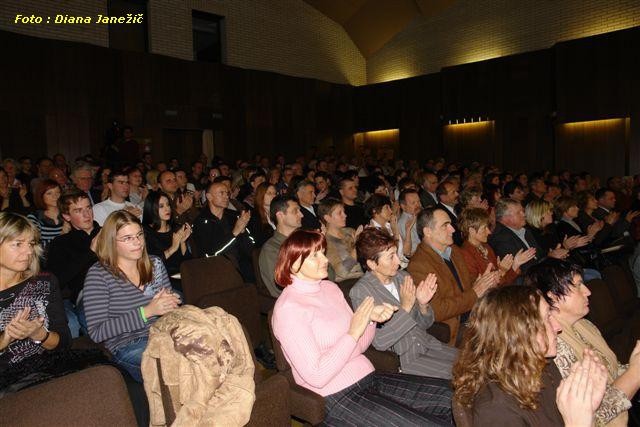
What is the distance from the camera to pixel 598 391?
1.55 metres

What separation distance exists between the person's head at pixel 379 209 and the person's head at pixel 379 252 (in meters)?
1.94

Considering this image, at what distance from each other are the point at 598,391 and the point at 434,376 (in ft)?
4.13

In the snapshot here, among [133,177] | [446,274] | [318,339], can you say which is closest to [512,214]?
[446,274]

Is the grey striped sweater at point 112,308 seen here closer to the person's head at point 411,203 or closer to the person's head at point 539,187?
the person's head at point 411,203

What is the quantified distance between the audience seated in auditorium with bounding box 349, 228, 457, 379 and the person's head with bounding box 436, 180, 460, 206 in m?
3.12

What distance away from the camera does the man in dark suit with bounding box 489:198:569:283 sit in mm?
4426

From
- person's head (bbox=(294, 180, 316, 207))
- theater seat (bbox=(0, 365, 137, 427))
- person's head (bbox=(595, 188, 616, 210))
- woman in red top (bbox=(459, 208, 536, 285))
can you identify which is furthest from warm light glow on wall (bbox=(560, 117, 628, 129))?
theater seat (bbox=(0, 365, 137, 427))

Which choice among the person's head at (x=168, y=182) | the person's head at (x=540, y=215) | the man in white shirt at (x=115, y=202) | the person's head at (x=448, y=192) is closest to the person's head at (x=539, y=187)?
the person's head at (x=448, y=192)

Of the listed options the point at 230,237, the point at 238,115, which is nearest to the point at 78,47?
the point at 238,115

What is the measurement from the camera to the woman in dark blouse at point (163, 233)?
4.13 meters

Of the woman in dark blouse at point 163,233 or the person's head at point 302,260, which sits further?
the woman in dark blouse at point 163,233

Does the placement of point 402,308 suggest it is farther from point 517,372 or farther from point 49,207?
point 49,207

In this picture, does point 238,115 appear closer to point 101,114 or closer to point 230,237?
point 101,114

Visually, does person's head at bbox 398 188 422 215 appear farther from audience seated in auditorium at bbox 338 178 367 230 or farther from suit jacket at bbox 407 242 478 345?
suit jacket at bbox 407 242 478 345
